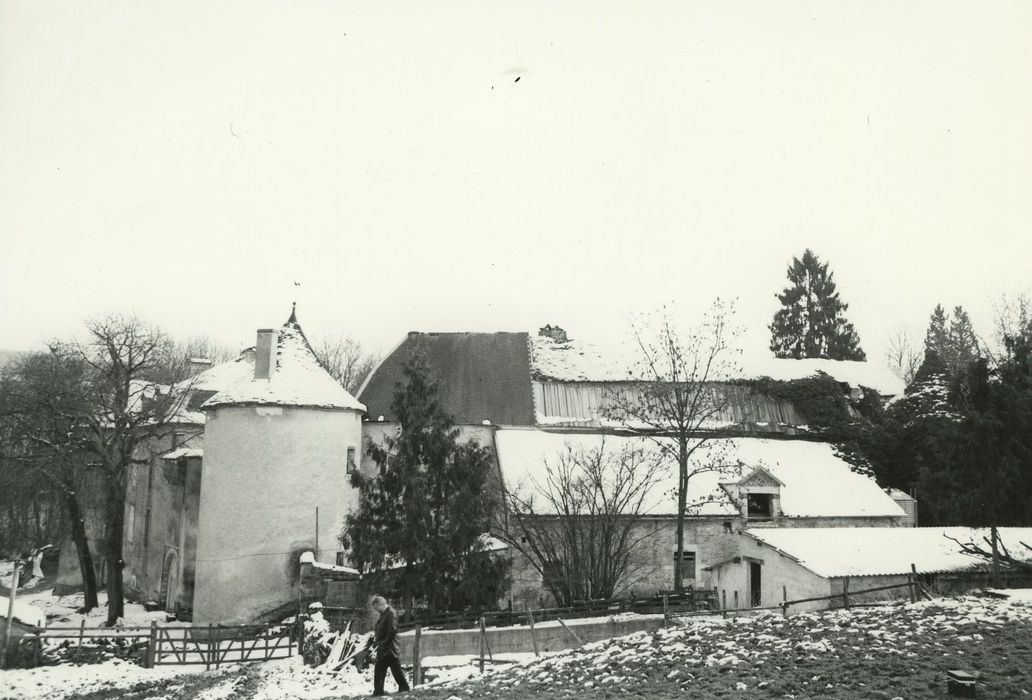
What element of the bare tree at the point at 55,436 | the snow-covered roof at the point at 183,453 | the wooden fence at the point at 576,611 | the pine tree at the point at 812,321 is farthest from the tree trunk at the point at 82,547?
the pine tree at the point at 812,321

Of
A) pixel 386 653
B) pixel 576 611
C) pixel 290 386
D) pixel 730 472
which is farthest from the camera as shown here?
pixel 730 472

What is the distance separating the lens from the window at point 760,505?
3025 cm

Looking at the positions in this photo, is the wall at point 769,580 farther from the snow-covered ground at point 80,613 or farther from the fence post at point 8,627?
the fence post at point 8,627

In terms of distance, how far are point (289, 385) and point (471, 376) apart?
35.2 ft

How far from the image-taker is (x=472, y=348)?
3847 cm

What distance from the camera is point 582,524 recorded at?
27172 mm

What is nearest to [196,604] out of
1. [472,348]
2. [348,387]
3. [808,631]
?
[472,348]

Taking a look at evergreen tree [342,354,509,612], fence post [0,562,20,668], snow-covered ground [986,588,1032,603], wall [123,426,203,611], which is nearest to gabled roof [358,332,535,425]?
wall [123,426,203,611]

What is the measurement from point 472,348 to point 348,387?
1038 inches

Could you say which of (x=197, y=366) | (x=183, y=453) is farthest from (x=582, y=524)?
(x=197, y=366)

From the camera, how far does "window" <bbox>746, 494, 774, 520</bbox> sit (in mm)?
30250

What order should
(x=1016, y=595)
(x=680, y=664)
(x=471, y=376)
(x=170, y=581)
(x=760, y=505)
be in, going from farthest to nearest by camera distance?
(x=471, y=376) → (x=760, y=505) → (x=170, y=581) → (x=1016, y=595) → (x=680, y=664)

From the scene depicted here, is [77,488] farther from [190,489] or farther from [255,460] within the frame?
[255,460]

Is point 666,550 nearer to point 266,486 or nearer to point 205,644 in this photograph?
point 266,486
